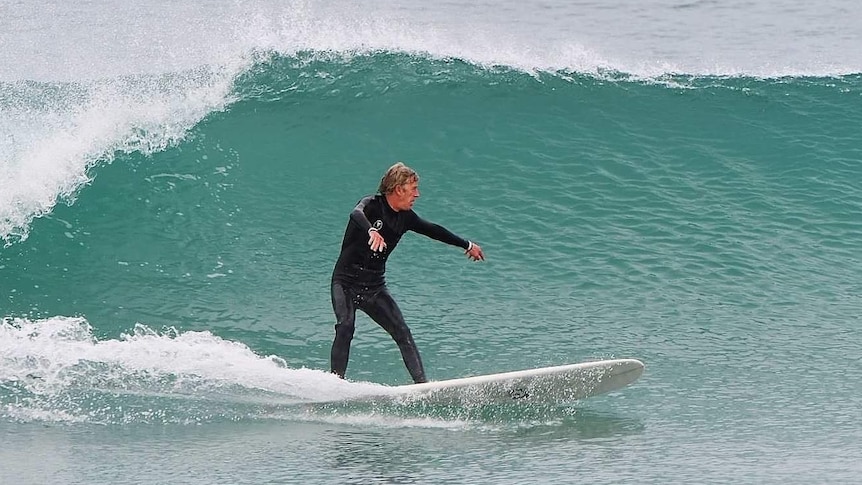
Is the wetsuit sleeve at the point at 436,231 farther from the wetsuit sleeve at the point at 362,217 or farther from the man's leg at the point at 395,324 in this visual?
the man's leg at the point at 395,324

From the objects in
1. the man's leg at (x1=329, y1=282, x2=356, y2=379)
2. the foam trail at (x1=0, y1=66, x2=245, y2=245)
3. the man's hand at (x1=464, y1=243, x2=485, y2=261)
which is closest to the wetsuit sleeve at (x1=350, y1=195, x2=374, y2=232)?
the man's leg at (x1=329, y1=282, x2=356, y2=379)

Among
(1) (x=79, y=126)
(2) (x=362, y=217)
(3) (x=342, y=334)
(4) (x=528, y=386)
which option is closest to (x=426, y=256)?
(3) (x=342, y=334)

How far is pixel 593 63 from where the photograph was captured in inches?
585

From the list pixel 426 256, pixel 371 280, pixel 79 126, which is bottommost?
pixel 371 280

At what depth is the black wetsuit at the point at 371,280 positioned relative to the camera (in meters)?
6.83

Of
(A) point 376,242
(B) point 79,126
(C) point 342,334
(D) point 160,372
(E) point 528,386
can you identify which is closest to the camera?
(A) point 376,242

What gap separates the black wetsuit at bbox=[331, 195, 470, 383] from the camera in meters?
6.83

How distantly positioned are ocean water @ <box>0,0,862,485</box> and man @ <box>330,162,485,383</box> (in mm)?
355

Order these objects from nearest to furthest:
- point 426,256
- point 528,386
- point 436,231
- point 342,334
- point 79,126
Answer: point 528,386, point 342,334, point 436,231, point 426,256, point 79,126

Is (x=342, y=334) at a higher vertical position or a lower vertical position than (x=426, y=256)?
lower

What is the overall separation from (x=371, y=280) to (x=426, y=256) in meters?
3.14

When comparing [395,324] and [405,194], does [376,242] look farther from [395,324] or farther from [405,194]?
[395,324]

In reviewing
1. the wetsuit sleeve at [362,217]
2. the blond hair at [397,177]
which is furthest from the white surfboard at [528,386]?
the blond hair at [397,177]

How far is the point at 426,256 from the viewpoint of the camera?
396 inches
